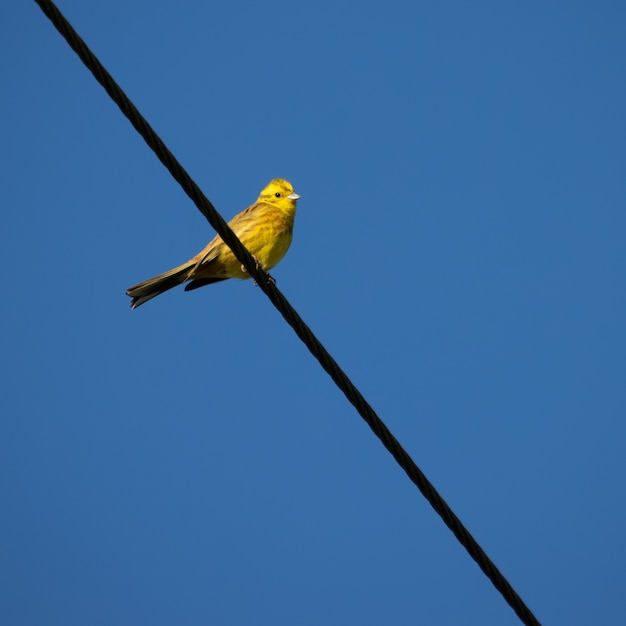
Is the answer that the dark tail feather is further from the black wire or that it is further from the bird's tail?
the black wire

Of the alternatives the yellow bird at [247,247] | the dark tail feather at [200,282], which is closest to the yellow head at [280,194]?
the yellow bird at [247,247]

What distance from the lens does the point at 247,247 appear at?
24.9 feet

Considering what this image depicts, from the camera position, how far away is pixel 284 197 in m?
8.27

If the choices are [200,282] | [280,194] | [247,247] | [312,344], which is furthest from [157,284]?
[312,344]

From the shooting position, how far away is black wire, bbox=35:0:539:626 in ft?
11.3

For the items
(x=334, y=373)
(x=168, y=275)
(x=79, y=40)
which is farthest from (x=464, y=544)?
(x=168, y=275)

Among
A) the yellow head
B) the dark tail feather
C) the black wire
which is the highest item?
the yellow head

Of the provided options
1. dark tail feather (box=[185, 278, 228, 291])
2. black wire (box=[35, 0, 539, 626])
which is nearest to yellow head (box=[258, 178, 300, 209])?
dark tail feather (box=[185, 278, 228, 291])

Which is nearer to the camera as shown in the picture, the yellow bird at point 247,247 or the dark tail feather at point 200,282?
the yellow bird at point 247,247

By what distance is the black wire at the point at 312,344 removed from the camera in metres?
3.45

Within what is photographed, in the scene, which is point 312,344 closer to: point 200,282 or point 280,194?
point 200,282

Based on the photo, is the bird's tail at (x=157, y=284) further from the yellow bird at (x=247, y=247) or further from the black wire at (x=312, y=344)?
the black wire at (x=312, y=344)

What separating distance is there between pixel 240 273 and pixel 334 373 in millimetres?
3614

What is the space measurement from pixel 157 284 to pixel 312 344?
336 cm
